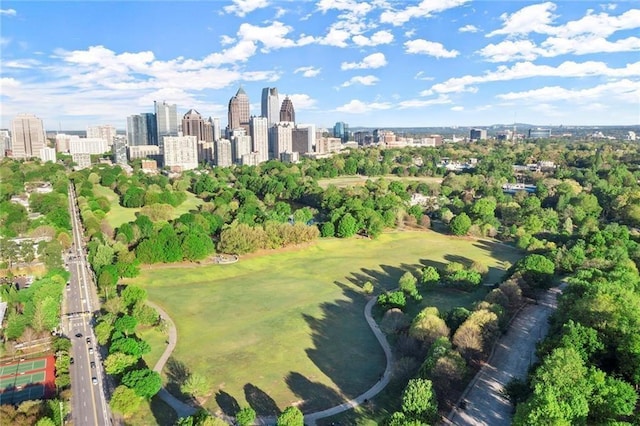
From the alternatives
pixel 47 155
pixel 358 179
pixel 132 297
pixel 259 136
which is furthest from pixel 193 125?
pixel 132 297

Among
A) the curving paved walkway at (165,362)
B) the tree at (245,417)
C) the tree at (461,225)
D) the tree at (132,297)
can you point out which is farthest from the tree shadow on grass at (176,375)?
the tree at (461,225)

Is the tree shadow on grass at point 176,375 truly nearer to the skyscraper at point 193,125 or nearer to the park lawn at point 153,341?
the park lawn at point 153,341

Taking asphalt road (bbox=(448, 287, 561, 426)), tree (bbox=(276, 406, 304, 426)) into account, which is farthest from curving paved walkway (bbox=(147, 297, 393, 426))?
asphalt road (bbox=(448, 287, 561, 426))

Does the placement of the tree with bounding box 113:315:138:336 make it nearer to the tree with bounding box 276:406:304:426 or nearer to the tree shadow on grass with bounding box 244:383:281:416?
the tree shadow on grass with bounding box 244:383:281:416

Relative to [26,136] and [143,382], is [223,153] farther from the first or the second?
[143,382]

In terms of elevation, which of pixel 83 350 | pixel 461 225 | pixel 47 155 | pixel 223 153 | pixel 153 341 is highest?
pixel 223 153

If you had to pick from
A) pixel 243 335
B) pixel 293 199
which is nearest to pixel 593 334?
pixel 243 335

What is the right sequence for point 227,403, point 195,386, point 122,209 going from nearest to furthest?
point 195,386
point 227,403
point 122,209
